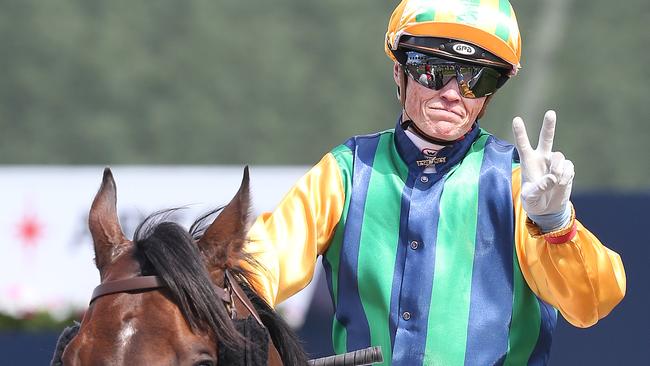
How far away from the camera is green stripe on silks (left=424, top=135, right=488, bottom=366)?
2.74m

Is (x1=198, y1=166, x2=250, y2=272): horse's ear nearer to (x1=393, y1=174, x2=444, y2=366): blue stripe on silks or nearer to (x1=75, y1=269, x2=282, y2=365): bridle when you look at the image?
(x1=75, y1=269, x2=282, y2=365): bridle

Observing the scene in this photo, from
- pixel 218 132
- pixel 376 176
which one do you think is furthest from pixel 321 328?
pixel 218 132

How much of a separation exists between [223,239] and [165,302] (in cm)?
20

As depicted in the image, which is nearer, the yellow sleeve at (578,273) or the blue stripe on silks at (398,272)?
the yellow sleeve at (578,273)

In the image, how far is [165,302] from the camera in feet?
6.95

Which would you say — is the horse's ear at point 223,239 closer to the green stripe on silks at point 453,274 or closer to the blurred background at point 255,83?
the green stripe on silks at point 453,274

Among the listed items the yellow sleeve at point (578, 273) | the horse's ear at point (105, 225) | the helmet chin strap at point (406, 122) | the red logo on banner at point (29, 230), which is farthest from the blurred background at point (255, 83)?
the horse's ear at point (105, 225)

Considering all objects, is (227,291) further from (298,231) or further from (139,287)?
(298,231)

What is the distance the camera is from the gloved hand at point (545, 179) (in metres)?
2.44

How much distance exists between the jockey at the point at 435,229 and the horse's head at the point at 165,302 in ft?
1.34

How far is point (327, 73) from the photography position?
16969 mm

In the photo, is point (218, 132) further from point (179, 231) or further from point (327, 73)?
point (179, 231)

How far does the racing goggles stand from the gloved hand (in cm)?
33

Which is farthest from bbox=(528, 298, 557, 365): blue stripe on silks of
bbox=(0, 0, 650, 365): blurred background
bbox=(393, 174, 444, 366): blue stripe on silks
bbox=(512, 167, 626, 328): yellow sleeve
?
bbox=(0, 0, 650, 365): blurred background
